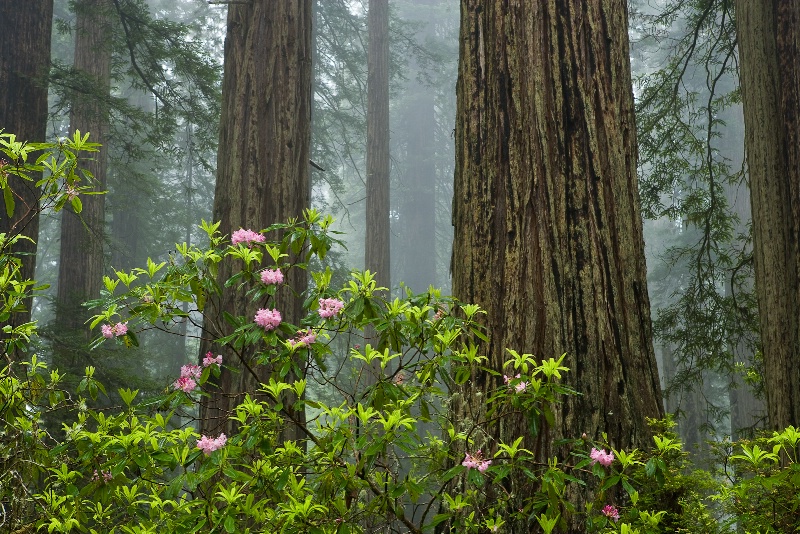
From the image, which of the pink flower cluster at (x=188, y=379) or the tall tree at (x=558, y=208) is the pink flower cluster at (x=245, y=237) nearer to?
the pink flower cluster at (x=188, y=379)

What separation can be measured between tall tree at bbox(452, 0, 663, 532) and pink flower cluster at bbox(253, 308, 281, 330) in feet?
2.88

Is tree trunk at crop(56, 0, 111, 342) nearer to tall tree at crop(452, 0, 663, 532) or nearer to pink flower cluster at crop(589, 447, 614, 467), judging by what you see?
tall tree at crop(452, 0, 663, 532)

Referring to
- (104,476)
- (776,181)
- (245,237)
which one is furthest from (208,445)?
(776,181)

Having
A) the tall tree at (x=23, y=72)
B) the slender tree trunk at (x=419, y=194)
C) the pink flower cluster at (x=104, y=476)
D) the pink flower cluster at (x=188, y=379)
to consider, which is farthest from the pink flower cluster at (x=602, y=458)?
the slender tree trunk at (x=419, y=194)

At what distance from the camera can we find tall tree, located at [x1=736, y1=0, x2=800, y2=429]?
4.82 metres

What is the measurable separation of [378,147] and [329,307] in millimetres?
15487

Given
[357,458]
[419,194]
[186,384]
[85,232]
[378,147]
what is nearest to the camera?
[357,458]

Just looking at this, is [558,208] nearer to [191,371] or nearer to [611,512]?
[611,512]

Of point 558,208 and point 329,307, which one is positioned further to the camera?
point 558,208

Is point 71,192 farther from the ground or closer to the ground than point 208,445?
farther from the ground

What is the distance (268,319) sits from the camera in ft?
8.41

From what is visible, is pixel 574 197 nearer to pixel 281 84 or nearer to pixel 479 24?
pixel 479 24

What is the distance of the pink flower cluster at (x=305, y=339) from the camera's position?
2551mm

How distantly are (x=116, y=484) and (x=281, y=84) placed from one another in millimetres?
3975
